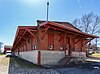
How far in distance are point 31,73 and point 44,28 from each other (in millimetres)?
5636

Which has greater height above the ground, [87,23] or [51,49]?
[87,23]

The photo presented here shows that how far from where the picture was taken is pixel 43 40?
1484cm

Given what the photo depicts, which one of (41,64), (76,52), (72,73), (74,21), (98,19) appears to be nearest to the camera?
(72,73)

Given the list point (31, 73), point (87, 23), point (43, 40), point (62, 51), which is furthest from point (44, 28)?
point (87, 23)

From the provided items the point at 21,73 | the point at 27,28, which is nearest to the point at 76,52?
the point at 27,28

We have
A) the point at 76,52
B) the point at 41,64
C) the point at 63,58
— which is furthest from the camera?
the point at 76,52

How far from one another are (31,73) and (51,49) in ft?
18.4

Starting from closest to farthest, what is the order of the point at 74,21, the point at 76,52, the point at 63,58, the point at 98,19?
the point at 63,58
the point at 76,52
the point at 98,19
the point at 74,21

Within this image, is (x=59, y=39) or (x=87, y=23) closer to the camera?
(x=59, y=39)

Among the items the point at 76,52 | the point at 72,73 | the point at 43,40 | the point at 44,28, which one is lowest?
the point at 72,73

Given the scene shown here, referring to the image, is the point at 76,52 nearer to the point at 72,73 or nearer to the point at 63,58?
the point at 63,58

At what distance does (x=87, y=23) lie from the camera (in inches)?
1524

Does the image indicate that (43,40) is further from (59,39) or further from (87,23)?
(87,23)

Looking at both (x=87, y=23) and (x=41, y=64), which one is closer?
(x=41, y=64)
